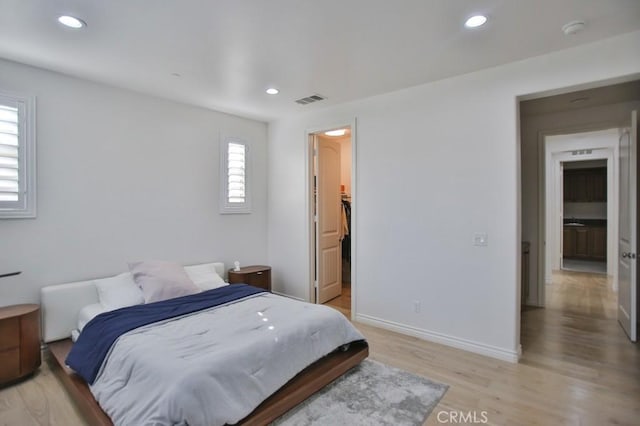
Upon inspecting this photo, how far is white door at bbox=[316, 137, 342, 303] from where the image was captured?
4855mm

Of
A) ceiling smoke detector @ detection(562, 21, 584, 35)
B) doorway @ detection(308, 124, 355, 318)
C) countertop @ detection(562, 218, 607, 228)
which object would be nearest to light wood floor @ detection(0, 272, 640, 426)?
doorway @ detection(308, 124, 355, 318)

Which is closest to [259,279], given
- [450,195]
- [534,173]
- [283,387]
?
[283,387]

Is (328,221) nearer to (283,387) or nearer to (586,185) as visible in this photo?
(283,387)

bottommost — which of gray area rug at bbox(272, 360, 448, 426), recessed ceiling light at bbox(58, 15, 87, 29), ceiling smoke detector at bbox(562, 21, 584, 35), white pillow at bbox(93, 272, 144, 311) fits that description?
gray area rug at bbox(272, 360, 448, 426)

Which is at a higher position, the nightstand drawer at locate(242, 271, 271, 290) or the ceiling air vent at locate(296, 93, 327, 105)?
the ceiling air vent at locate(296, 93, 327, 105)

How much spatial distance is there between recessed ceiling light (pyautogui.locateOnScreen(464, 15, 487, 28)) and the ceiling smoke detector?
62 cm

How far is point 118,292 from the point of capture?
3252 mm

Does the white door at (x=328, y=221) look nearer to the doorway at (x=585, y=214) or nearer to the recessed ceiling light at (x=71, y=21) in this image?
the recessed ceiling light at (x=71, y=21)

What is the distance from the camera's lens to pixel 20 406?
7.85 feet

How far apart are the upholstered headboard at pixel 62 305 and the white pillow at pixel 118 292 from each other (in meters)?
0.12

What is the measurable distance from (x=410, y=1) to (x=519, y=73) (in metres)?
1.53

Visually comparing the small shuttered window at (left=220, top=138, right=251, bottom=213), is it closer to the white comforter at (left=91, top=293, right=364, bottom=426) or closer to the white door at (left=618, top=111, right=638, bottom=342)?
the white comforter at (left=91, top=293, right=364, bottom=426)

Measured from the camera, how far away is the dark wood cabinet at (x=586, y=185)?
8566mm

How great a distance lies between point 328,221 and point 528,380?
3104mm
